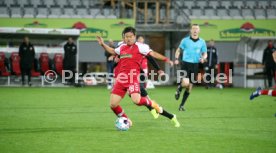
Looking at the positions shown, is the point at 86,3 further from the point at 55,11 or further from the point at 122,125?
the point at 122,125

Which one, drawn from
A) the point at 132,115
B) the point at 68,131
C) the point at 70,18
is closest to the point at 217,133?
the point at 68,131

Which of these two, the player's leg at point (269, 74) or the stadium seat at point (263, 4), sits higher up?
the stadium seat at point (263, 4)

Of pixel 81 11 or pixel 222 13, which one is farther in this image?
pixel 222 13

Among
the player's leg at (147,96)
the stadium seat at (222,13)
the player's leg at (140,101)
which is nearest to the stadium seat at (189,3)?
the stadium seat at (222,13)

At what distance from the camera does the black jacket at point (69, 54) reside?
90.6 ft

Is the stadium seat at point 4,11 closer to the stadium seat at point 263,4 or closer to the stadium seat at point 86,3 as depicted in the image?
the stadium seat at point 86,3

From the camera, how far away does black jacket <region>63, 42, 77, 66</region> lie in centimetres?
2762

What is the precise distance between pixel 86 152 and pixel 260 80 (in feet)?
80.3

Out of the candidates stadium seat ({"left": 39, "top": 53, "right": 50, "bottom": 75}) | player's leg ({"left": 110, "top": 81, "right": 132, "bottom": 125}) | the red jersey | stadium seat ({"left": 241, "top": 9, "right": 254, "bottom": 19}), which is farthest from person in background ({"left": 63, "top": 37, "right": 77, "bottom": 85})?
player's leg ({"left": 110, "top": 81, "right": 132, "bottom": 125})

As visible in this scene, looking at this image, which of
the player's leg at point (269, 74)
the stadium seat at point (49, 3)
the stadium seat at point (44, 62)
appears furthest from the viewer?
the stadium seat at point (49, 3)

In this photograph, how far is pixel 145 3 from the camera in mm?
31203

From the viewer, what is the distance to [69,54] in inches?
1093

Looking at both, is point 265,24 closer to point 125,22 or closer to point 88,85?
point 125,22

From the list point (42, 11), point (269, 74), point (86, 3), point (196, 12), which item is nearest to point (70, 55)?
point (42, 11)
